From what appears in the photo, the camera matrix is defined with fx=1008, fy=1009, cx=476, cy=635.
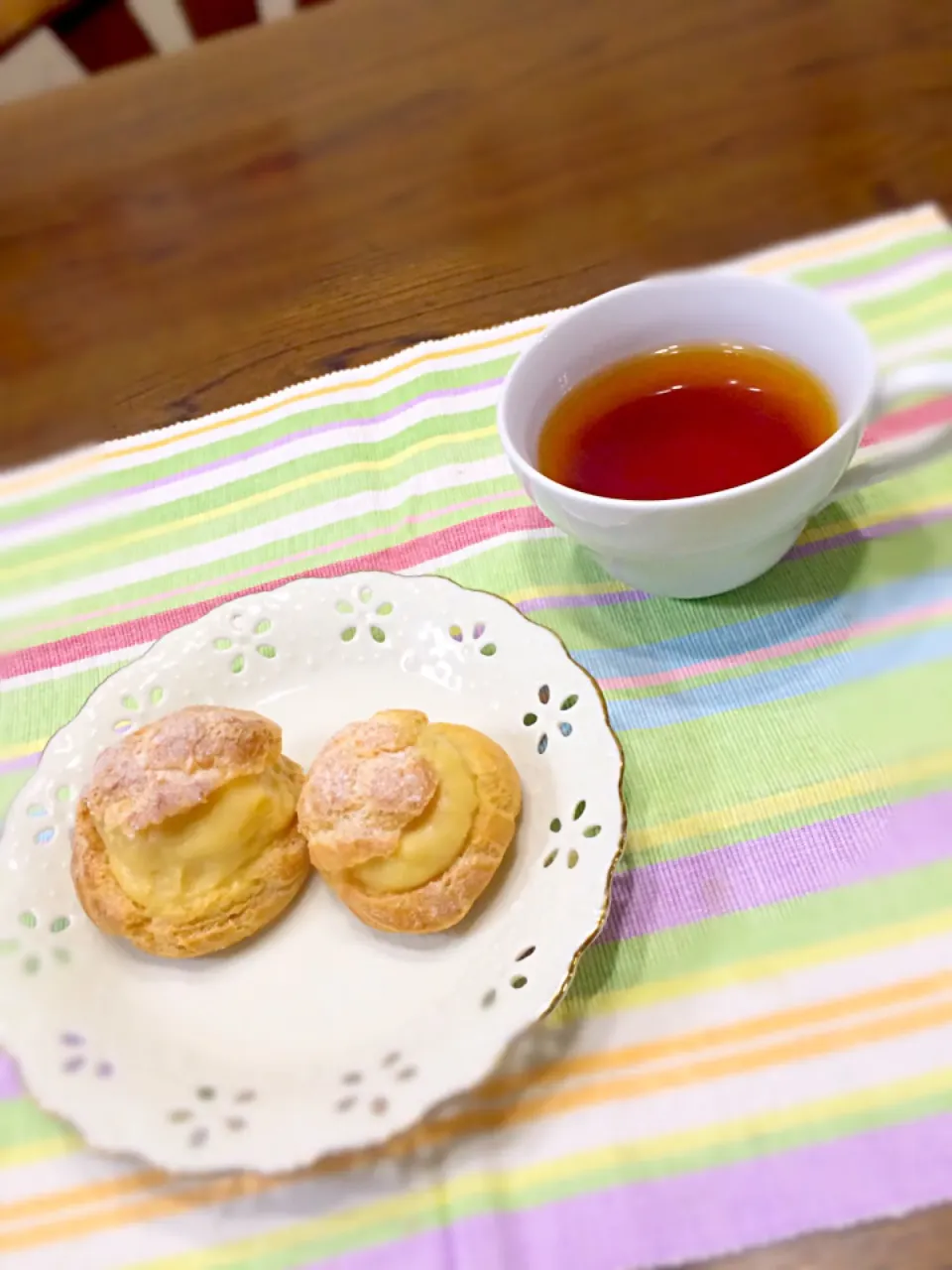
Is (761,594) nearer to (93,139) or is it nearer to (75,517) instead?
(75,517)

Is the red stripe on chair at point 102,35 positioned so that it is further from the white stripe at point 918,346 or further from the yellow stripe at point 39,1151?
the yellow stripe at point 39,1151

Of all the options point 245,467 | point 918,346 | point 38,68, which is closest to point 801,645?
point 918,346

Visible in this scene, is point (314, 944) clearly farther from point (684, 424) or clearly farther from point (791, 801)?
point (684, 424)

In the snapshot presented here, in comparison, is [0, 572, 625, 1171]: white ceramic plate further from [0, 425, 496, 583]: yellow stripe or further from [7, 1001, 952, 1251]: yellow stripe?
[0, 425, 496, 583]: yellow stripe

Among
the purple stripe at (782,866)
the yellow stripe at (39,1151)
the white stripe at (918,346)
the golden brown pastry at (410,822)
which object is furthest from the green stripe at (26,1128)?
the white stripe at (918,346)

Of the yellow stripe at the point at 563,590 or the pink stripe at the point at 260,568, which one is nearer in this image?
the yellow stripe at the point at 563,590

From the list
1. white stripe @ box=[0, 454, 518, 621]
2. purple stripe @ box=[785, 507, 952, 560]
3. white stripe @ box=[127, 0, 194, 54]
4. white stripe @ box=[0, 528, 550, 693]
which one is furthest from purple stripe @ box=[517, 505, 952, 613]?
white stripe @ box=[127, 0, 194, 54]
